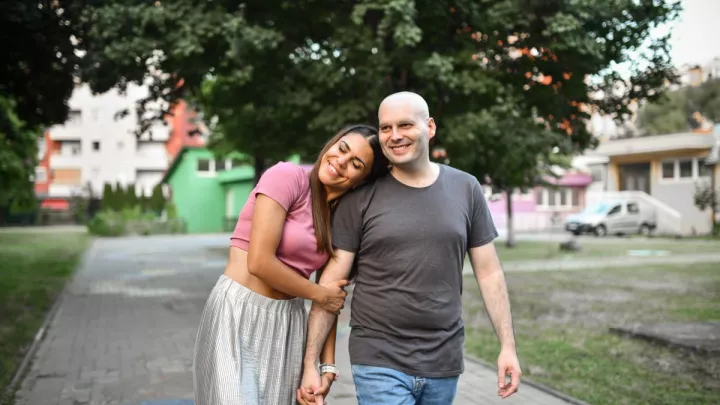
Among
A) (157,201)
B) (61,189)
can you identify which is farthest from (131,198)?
(61,189)

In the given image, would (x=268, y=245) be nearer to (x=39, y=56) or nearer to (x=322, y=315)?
(x=322, y=315)

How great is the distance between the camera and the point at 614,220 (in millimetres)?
41250

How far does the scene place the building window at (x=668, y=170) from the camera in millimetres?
45719

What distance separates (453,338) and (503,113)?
10.5 m

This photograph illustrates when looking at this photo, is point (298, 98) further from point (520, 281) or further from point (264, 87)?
point (520, 281)

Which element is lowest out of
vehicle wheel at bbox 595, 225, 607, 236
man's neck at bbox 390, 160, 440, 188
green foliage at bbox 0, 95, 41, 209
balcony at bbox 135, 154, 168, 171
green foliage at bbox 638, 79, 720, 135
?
vehicle wheel at bbox 595, 225, 607, 236

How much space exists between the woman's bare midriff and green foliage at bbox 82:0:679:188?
29.4 feet

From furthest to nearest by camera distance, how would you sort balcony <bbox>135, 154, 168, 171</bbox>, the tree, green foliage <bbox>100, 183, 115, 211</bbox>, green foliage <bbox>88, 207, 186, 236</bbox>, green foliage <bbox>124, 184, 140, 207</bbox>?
balcony <bbox>135, 154, 168, 171</bbox>, green foliage <bbox>124, 184, 140, 207</bbox>, green foliage <bbox>100, 183, 115, 211</bbox>, green foliage <bbox>88, 207, 186, 236</bbox>, the tree

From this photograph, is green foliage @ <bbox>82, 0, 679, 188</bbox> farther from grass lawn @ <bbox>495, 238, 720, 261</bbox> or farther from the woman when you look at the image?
grass lawn @ <bbox>495, 238, 720, 261</bbox>

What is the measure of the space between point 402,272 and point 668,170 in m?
46.5

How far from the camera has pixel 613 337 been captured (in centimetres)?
948

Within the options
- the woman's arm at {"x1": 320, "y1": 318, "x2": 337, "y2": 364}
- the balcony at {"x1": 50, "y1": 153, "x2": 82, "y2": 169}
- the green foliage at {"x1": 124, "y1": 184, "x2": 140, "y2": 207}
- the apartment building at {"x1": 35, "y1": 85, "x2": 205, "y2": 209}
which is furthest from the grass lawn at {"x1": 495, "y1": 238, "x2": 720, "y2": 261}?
the balcony at {"x1": 50, "y1": 153, "x2": 82, "y2": 169}

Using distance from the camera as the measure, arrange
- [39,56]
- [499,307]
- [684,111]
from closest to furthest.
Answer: [499,307] → [39,56] → [684,111]

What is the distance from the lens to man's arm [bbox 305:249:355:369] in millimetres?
3098
